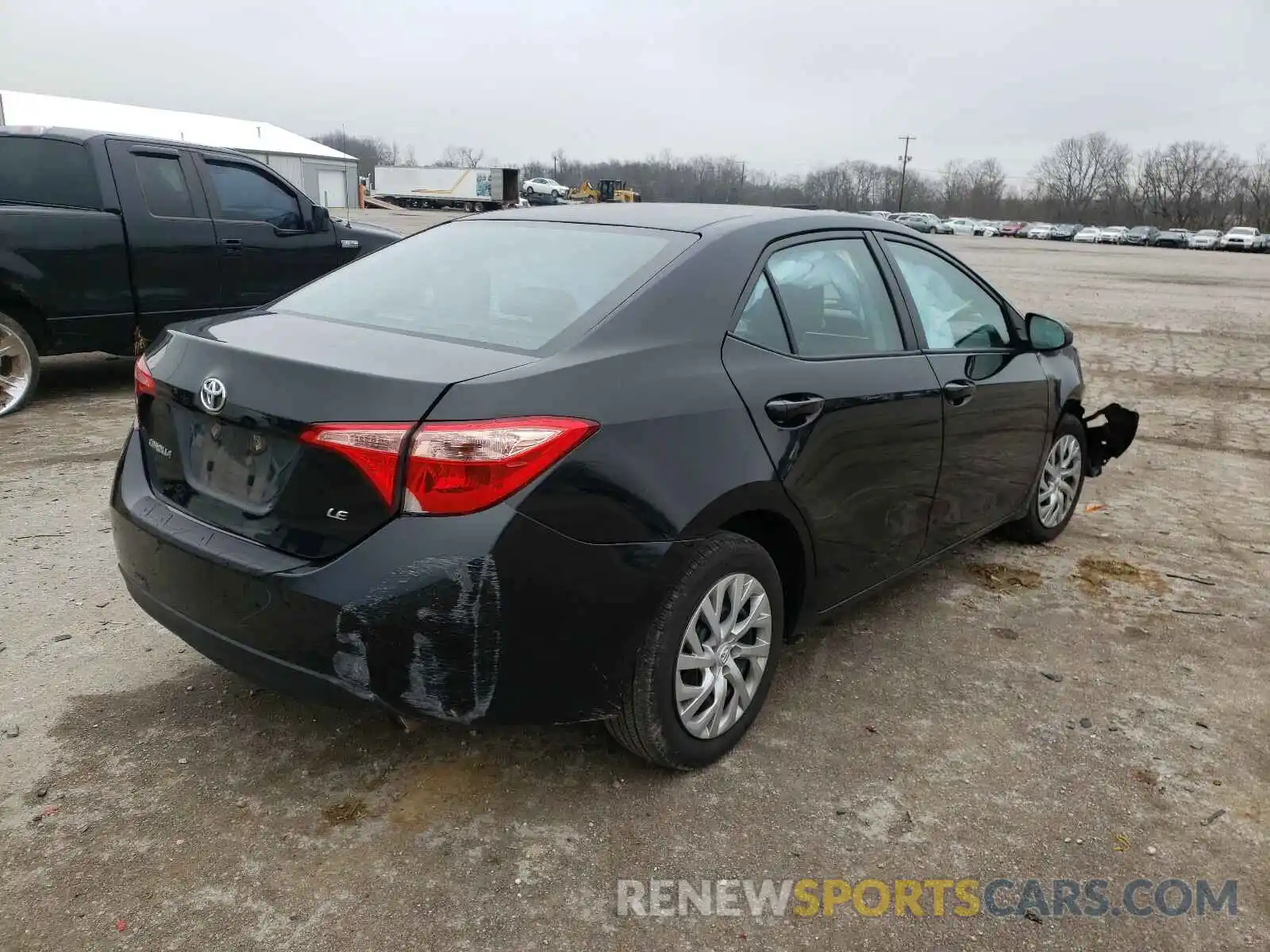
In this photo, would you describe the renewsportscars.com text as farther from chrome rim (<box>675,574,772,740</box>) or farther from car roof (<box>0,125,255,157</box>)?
car roof (<box>0,125,255,157</box>)

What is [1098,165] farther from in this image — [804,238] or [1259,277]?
[804,238]

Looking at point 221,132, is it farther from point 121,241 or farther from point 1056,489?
point 1056,489

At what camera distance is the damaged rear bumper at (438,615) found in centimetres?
223

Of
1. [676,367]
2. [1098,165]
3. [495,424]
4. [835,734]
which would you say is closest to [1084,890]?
[835,734]

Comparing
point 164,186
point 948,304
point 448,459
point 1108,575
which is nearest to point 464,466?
point 448,459

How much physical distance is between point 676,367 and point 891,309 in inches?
51.5

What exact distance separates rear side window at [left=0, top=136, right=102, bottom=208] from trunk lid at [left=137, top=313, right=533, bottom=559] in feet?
16.3

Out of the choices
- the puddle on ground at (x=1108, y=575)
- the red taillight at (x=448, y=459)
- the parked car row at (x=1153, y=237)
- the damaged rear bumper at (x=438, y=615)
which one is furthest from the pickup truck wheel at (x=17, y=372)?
the parked car row at (x=1153, y=237)

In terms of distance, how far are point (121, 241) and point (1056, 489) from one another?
6.35 metres

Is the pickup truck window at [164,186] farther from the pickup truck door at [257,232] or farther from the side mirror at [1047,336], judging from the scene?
the side mirror at [1047,336]

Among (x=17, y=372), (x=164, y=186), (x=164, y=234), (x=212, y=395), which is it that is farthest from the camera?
(x=164, y=186)

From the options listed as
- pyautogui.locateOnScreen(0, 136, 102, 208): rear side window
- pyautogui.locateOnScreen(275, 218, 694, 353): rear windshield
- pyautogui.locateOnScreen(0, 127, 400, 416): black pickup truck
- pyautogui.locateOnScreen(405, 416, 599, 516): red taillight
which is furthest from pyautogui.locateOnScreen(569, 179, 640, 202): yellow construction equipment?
pyautogui.locateOnScreen(405, 416, 599, 516): red taillight

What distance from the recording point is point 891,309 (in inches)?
141

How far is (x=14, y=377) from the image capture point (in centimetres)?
658
